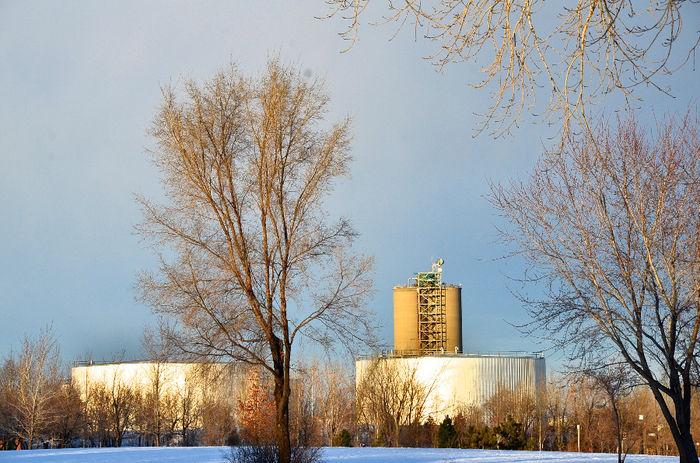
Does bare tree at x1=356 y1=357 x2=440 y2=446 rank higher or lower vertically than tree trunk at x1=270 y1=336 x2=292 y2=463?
lower

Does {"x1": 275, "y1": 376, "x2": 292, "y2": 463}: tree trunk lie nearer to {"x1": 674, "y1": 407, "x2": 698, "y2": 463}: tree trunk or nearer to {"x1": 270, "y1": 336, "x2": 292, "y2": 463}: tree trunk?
{"x1": 270, "y1": 336, "x2": 292, "y2": 463}: tree trunk

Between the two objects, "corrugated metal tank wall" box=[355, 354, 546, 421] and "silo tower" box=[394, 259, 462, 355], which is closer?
"corrugated metal tank wall" box=[355, 354, 546, 421]

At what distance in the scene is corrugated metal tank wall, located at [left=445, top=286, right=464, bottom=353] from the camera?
4659cm

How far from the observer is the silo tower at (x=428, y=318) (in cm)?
4644

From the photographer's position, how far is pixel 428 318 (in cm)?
4666

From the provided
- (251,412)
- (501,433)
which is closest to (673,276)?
(501,433)

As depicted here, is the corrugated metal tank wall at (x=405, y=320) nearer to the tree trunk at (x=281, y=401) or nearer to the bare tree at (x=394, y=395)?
the bare tree at (x=394, y=395)

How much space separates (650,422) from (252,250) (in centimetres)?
3731

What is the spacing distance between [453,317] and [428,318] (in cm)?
155

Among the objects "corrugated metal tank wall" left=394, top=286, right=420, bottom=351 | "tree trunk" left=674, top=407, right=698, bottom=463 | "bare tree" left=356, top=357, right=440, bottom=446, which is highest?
"corrugated metal tank wall" left=394, top=286, right=420, bottom=351

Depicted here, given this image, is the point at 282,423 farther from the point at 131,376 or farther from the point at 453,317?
the point at 131,376

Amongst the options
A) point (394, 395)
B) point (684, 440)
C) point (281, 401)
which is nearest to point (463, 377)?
point (394, 395)

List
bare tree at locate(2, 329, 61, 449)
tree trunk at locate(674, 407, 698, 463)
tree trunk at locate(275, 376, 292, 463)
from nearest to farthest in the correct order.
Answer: tree trunk at locate(674, 407, 698, 463), tree trunk at locate(275, 376, 292, 463), bare tree at locate(2, 329, 61, 449)

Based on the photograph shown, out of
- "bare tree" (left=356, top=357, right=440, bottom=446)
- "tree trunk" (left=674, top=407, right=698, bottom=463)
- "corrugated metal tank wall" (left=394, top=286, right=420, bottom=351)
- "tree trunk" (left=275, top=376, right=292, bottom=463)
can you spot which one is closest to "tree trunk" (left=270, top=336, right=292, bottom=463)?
"tree trunk" (left=275, top=376, right=292, bottom=463)
